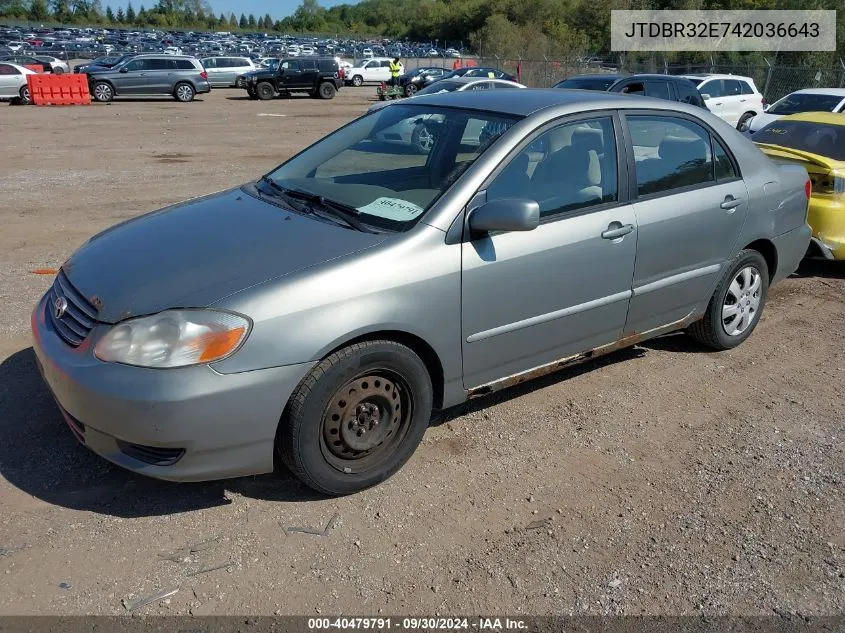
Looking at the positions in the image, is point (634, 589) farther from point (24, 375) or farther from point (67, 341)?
point (24, 375)

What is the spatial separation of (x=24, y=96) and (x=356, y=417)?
2661 cm

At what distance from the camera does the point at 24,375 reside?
4359 millimetres

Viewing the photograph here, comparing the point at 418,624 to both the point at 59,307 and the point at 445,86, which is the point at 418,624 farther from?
the point at 445,86

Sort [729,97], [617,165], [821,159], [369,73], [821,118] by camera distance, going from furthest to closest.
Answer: [369,73] < [729,97] < [821,118] < [821,159] < [617,165]

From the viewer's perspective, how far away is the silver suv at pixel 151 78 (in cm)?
2717

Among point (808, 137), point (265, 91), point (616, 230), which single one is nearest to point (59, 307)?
point (616, 230)

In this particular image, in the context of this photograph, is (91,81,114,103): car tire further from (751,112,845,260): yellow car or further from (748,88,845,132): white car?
(751,112,845,260): yellow car

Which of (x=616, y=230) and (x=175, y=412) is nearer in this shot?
(x=175, y=412)

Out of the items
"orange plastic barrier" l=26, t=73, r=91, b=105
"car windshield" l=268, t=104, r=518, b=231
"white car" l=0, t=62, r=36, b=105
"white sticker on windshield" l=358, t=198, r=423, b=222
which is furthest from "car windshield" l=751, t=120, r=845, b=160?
"white car" l=0, t=62, r=36, b=105

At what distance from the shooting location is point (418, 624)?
8.67 ft

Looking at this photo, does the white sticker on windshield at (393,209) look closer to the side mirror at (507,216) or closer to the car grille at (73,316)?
the side mirror at (507,216)

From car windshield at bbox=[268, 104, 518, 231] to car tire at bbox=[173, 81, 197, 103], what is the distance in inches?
1044

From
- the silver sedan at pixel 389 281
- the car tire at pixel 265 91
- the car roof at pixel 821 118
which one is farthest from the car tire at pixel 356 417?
the car tire at pixel 265 91

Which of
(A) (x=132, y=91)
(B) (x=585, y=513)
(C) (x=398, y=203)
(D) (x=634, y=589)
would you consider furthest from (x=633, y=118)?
(A) (x=132, y=91)
